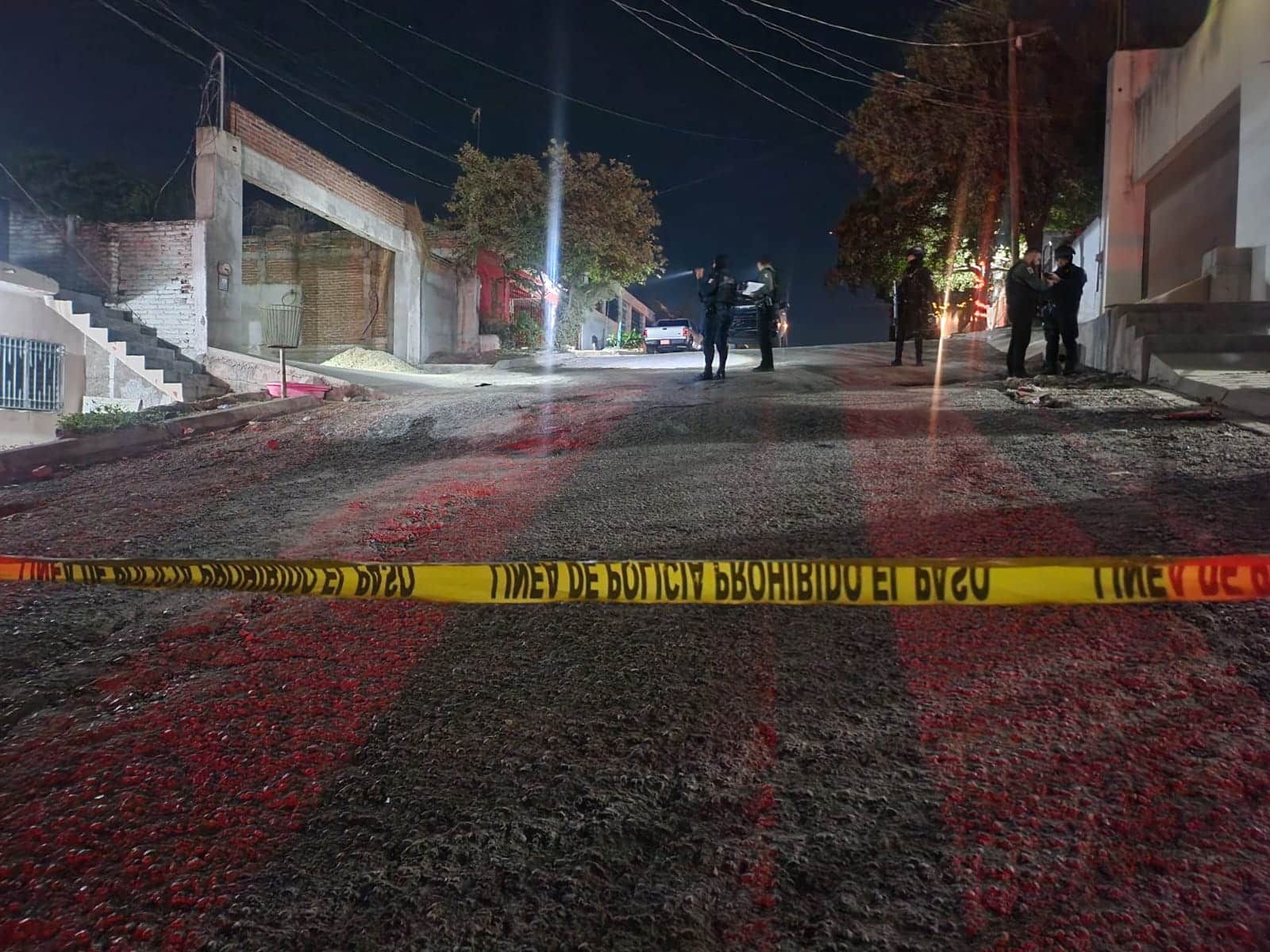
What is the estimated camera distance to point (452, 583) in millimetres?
Answer: 3039

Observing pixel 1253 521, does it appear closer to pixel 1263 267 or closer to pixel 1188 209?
pixel 1263 267

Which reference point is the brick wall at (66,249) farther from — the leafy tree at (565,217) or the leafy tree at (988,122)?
the leafy tree at (988,122)

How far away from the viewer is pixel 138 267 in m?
15.8

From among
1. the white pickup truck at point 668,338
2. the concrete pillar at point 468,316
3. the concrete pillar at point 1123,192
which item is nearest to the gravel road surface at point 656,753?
the concrete pillar at point 1123,192

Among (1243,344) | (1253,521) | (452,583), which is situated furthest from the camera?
(1243,344)

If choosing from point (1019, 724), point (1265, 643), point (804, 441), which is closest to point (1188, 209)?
point (804, 441)

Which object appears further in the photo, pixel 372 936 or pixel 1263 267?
pixel 1263 267

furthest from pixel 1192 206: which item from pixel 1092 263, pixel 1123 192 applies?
pixel 1092 263

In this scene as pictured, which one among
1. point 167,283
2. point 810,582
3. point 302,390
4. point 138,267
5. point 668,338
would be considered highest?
point 668,338

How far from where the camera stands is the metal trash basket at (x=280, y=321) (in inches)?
967

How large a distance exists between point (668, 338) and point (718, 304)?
19.9 metres

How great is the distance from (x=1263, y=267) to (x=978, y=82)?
13830 mm

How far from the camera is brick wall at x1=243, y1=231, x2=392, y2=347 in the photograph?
24516 millimetres

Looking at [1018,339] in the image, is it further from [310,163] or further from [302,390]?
[310,163]
